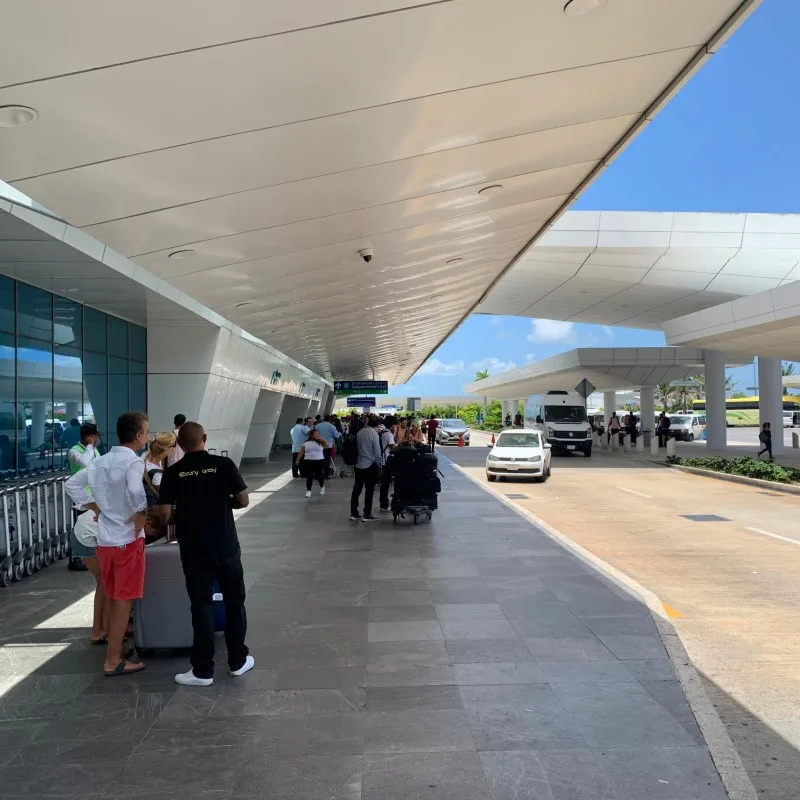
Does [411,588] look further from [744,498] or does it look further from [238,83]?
[744,498]

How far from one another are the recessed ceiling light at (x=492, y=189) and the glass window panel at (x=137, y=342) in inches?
407

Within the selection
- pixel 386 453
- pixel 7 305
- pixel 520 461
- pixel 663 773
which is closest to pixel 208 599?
pixel 663 773

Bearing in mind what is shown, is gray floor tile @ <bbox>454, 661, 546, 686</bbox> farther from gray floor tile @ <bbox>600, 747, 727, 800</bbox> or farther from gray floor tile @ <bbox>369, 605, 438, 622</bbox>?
gray floor tile @ <bbox>369, 605, 438, 622</bbox>

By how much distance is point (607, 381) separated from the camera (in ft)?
159

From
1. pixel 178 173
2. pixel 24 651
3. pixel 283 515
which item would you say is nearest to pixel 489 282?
pixel 283 515

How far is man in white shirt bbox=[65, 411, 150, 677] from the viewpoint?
5223 millimetres

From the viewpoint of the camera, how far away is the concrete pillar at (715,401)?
35.4m

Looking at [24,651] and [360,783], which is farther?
[24,651]

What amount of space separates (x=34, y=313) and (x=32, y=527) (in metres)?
4.46

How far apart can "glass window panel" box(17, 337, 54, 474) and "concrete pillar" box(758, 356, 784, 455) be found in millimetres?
27411

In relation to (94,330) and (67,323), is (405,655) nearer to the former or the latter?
(67,323)

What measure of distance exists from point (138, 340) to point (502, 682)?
1364cm

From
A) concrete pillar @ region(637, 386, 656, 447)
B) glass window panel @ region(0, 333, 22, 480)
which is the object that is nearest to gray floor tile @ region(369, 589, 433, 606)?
glass window panel @ region(0, 333, 22, 480)

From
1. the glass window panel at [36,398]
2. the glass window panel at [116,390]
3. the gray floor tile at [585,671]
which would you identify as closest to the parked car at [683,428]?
the glass window panel at [116,390]
